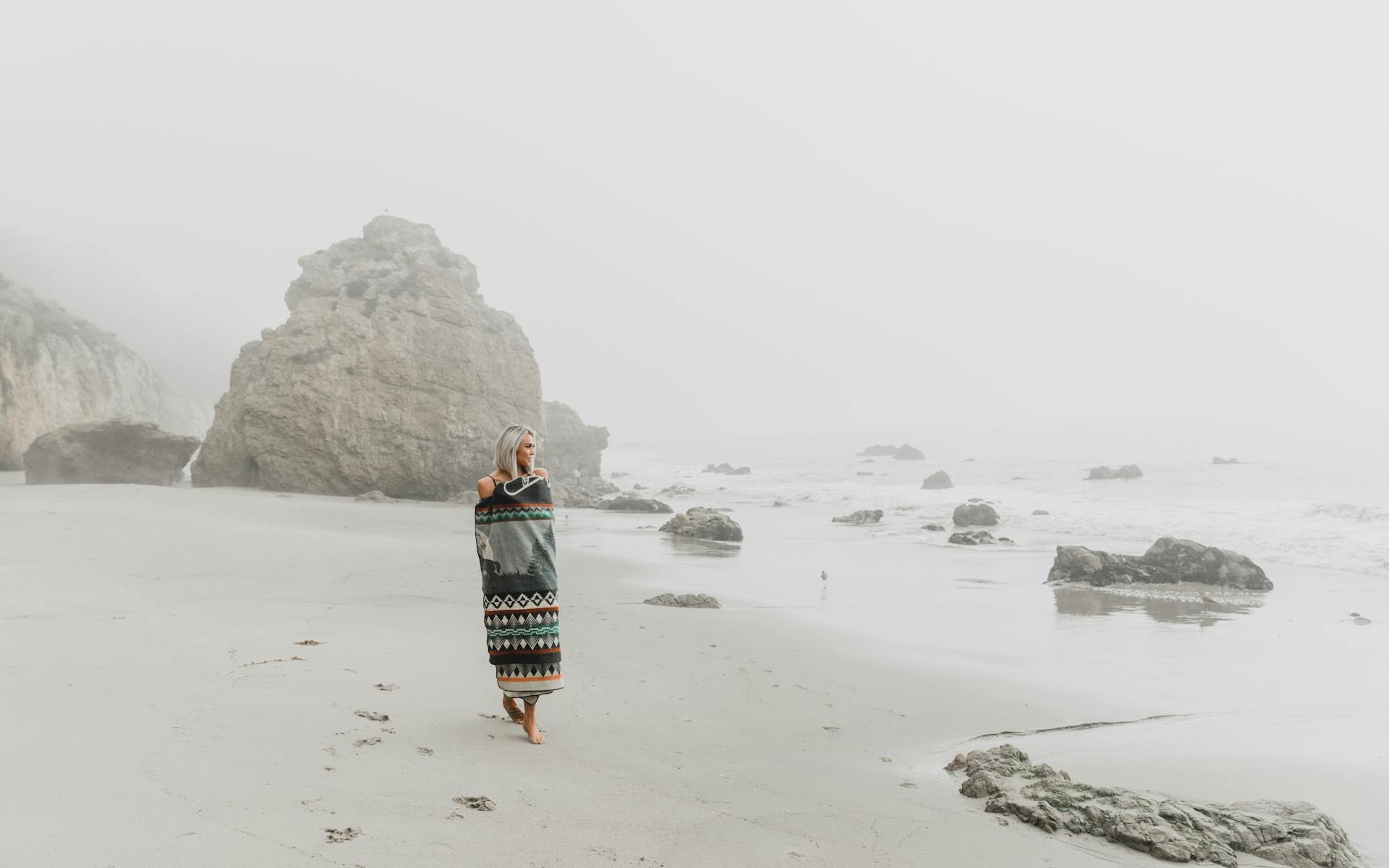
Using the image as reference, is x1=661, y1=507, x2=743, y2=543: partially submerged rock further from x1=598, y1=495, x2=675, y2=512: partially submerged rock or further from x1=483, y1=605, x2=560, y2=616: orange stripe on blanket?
x1=483, y1=605, x2=560, y2=616: orange stripe on blanket

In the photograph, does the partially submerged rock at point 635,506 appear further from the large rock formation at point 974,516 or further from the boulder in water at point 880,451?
the boulder in water at point 880,451

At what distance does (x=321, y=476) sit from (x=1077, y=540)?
59.3 ft

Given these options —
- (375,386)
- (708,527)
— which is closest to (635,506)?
Answer: (708,527)

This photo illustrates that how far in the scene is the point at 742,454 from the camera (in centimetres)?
7788

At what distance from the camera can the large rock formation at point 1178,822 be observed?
3891mm

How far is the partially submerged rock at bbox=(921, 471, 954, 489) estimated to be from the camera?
37.1 metres

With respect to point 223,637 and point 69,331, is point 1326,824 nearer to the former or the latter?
point 223,637

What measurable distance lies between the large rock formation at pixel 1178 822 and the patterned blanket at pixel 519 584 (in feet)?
7.97

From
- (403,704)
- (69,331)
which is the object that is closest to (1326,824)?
(403,704)

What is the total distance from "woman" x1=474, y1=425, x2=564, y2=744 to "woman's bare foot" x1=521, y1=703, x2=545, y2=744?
0.09m

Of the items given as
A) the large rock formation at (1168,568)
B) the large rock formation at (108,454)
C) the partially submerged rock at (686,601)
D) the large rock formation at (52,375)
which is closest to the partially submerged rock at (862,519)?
the large rock formation at (1168,568)

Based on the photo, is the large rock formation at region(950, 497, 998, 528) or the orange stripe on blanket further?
the large rock formation at region(950, 497, 998, 528)

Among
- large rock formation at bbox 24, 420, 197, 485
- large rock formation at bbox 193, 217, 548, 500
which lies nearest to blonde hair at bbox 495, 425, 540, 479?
large rock formation at bbox 193, 217, 548, 500

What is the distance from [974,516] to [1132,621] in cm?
1240
